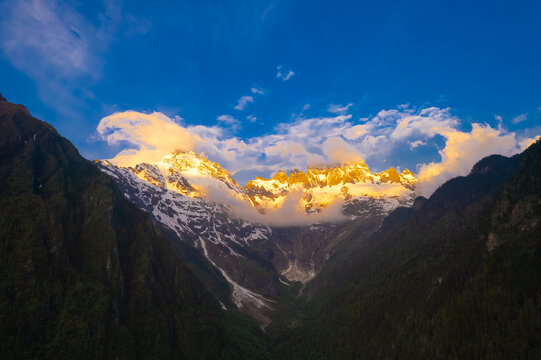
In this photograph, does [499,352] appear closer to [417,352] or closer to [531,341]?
[531,341]

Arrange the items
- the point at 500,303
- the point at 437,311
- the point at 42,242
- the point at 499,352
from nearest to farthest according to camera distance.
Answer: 1. the point at 499,352
2. the point at 500,303
3. the point at 42,242
4. the point at 437,311

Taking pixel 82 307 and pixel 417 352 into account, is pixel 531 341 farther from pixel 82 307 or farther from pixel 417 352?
pixel 82 307

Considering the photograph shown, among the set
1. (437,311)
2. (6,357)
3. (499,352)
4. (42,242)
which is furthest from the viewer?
(437,311)

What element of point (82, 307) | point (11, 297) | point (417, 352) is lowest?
point (417, 352)

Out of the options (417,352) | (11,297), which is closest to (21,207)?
(11,297)

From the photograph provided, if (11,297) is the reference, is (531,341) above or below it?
below

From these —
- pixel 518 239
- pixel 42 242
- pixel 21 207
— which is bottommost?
pixel 518 239

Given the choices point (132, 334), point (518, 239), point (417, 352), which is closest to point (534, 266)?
point (518, 239)

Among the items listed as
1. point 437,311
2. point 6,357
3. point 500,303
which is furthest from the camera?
point 437,311

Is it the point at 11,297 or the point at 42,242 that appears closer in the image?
the point at 11,297
